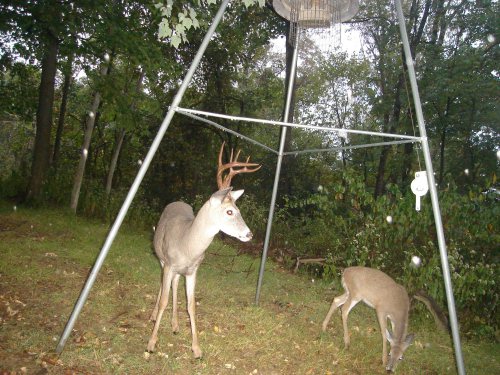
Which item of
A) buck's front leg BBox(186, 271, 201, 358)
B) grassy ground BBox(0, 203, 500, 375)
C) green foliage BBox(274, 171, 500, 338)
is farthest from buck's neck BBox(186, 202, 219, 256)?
green foliage BBox(274, 171, 500, 338)

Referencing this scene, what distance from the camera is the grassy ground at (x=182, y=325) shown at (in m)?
3.45

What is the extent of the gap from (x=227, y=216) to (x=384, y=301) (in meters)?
2.00

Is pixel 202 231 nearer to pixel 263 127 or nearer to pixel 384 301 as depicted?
pixel 384 301

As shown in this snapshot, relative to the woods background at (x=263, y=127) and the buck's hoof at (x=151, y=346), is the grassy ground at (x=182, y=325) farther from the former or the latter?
the woods background at (x=263, y=127)

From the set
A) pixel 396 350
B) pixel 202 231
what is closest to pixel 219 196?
pixel 202 231

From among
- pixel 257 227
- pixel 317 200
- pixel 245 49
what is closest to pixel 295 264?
pixel 317 200

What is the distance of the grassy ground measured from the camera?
3.45 m

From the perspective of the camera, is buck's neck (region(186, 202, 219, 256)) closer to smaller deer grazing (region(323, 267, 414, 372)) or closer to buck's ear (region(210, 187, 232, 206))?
buck's ear (region(210, 187, 232, 206))

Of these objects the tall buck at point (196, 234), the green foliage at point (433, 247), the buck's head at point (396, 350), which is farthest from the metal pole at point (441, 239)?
the green foliage at point (433, 247)

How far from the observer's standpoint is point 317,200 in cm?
746

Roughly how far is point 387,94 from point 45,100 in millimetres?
11419

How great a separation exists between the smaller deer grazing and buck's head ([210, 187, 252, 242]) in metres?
1.67

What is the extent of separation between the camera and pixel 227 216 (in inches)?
137

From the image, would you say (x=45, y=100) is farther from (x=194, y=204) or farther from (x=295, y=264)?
(x=295, y=264)
